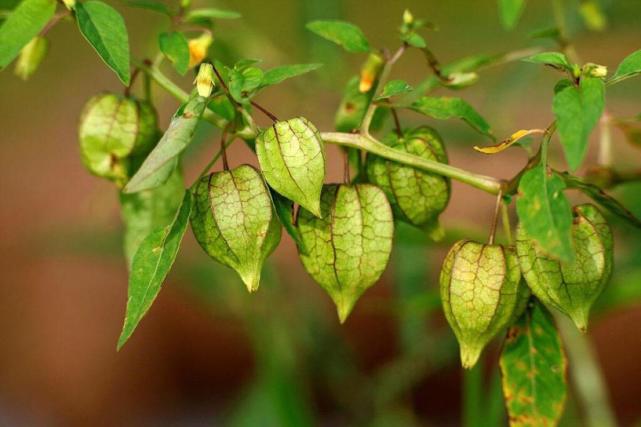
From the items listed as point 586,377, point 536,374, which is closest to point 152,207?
point 536,374

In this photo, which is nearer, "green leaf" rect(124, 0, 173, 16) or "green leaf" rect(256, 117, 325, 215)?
"green leaf" rect(256, 117, 325, 215)

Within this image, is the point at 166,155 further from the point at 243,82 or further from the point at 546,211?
the point at 546,211

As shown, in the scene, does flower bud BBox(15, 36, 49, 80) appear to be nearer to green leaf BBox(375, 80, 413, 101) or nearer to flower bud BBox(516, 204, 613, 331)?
green leaf BBox(375, 80, 413, 101)

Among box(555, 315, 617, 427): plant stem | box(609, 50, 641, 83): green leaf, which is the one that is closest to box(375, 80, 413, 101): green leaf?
box(609, 50, 641, 83): green leaf

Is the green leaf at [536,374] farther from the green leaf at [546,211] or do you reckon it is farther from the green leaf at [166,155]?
the green leaf at [166,155]

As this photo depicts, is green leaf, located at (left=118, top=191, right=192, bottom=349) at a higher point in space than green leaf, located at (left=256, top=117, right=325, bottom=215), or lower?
lower

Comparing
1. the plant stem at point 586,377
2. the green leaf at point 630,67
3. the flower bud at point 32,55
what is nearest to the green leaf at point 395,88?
the green leaf at point 630,67

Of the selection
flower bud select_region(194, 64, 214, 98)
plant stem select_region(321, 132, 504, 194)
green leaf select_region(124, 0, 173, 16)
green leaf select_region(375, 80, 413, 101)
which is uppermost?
green leaf select_region(124, 0, 173, 16)
